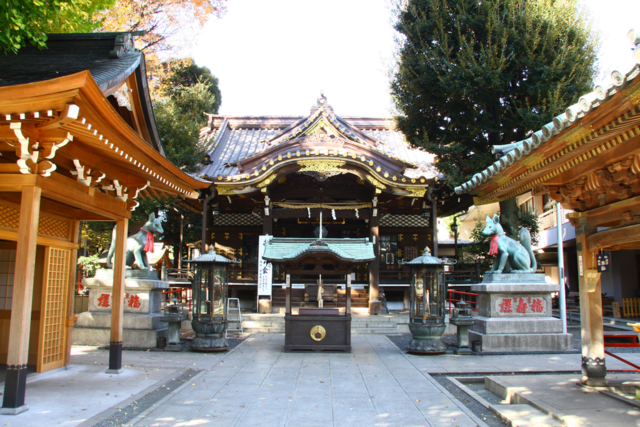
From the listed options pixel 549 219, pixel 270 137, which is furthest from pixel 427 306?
pixel 549 219

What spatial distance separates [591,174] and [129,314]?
32.4 ft

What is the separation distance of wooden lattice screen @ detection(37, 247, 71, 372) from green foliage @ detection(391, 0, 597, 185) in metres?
11.2

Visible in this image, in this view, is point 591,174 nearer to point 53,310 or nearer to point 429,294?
point 429,294

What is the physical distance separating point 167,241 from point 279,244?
517 inches

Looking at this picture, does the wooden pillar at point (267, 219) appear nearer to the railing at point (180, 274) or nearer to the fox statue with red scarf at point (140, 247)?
the railing at point (180, 274)

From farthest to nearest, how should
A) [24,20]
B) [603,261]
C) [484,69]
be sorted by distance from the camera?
1. [484,69]
2. [24,20]
3. [603,261]

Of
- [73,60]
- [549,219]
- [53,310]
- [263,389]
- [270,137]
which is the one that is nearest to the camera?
[263,389]

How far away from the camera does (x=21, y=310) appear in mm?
4918

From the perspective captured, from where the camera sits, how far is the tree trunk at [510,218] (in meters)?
14.4

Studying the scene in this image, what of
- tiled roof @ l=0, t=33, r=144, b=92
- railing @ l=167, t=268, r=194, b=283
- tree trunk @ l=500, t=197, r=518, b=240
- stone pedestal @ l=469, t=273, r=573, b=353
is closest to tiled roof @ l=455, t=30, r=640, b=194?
stone pedestal @ l=469, t=273, r=573, b=353

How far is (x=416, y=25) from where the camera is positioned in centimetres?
1454

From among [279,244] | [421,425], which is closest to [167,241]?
[279,244]

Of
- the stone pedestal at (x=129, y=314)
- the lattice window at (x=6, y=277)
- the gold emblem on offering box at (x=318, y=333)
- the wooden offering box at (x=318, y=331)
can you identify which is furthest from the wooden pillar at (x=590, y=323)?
the lattice window at (x=6, y=277)

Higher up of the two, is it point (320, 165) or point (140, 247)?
point (320, 165)
